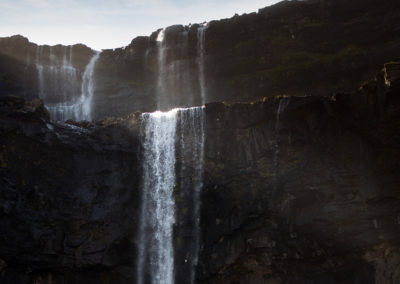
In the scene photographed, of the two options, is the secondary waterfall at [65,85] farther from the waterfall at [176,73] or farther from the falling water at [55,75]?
the waterfall at [176,73]

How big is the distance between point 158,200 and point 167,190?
0.73m

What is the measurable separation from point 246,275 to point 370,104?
10.1 meters

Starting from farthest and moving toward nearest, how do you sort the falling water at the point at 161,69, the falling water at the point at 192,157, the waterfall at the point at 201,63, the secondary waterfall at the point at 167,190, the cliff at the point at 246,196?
the falling water at the point at 161,69 → the waterfall at the point at 201,63 → the falling water at the point at 192,157 → the secondary waterfall at the point at 167,190 → the cliff at the point at 246,196

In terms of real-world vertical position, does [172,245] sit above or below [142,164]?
below

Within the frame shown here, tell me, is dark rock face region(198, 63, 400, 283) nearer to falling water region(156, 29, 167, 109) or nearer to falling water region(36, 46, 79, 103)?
falling water region(156, 29, 167, 109)

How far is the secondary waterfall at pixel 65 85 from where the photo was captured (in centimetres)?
3086

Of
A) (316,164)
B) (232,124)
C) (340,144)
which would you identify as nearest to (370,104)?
(340,144)

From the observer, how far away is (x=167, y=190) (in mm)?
20734

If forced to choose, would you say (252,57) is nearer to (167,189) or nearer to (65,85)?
(167,189)

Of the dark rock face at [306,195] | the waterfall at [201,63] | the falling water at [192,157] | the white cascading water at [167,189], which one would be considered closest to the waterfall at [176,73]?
the waterfall at [201,63]

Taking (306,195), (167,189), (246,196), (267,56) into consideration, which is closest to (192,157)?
(167,189)

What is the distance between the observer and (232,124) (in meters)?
19.8

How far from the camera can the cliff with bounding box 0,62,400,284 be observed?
709 inches

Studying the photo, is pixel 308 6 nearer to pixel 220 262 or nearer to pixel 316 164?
pixel 316 164
